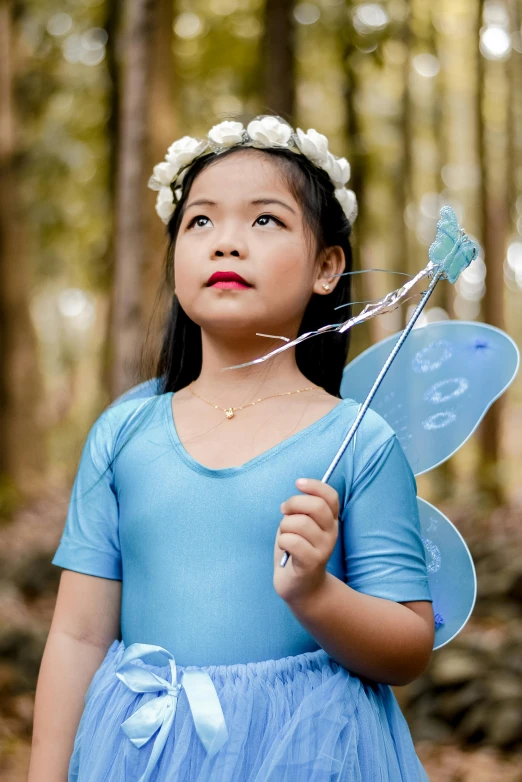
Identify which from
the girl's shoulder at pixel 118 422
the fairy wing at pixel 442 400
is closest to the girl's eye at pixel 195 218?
the girl's shoulder at pixel 118 422

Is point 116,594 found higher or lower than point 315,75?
lower

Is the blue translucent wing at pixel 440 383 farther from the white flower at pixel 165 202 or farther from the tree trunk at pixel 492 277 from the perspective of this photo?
the tree trunk at pixel 492 277

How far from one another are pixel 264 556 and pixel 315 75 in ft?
35.9

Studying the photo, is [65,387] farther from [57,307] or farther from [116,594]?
[116,594]

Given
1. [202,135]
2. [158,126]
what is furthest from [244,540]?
[202,135]

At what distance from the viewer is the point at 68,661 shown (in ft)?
6.20

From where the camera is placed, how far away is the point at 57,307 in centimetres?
2209

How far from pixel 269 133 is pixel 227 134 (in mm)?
98

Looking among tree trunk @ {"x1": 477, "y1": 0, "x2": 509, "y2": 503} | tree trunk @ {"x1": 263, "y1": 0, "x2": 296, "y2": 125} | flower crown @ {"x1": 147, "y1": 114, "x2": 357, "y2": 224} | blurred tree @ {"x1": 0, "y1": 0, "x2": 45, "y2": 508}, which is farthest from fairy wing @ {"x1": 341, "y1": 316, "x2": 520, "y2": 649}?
blurred tree @ {"x1": 0, "y1": 0, "x2": 45, "y2": 508}

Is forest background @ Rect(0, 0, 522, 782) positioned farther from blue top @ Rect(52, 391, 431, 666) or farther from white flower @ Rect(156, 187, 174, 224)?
blue top @ Rect(52, 391, 431, 666)

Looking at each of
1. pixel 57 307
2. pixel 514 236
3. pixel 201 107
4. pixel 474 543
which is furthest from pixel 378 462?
pixel 57 307

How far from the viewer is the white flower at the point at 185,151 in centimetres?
210

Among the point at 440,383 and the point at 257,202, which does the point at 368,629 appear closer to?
the point at 440,383

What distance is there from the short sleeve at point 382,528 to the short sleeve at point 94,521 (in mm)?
523
